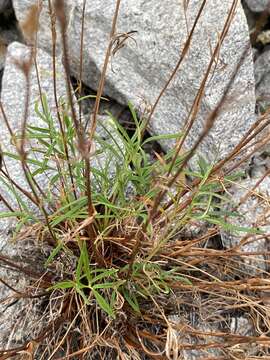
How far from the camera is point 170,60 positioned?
5.66ft

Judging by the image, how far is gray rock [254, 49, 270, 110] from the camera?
6.13 ft

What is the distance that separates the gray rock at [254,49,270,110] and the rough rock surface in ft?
0.61

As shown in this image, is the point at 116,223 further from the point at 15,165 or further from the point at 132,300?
the point at 15,165

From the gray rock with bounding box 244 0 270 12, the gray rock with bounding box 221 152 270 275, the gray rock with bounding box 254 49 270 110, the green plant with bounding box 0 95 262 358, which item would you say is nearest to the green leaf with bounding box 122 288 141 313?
the green plant with bounding box 0 95 262 358

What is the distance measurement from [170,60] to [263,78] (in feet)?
1.36

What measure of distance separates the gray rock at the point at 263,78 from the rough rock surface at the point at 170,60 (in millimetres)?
187

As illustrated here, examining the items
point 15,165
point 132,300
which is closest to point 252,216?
point 132,300

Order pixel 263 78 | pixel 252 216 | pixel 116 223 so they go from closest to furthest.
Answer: pixel 116 223 → pixel 252 216 → pixel 263 78

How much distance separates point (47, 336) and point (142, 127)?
23.2 inches

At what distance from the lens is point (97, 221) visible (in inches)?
53.3

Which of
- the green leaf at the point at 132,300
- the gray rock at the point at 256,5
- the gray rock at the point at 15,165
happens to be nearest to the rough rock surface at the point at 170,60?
the gray rock at the point at 15,165

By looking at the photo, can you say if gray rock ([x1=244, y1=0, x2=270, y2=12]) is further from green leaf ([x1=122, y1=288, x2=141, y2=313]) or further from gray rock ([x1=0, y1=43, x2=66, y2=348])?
green leaf ([x1=122, y1=288, x2=141, y2=313])

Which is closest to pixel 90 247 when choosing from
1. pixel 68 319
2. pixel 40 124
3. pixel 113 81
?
pixel 68 319

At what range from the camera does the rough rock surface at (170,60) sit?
65.3 inches
